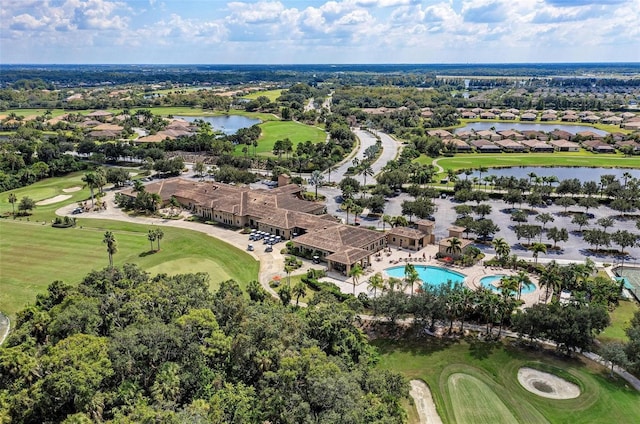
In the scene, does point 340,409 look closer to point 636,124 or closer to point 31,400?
point 31,400

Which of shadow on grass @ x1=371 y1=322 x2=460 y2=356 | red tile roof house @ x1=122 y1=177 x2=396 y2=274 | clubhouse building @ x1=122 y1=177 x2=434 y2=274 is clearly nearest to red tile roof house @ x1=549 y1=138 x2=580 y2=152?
clubhouse building @ x1=122 y1=177 x2=434 y2=274

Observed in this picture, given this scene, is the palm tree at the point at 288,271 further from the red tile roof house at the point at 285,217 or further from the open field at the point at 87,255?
the red tile roof house at the point at 285,217

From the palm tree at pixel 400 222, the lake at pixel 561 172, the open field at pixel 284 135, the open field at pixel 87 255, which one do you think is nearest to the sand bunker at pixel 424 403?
the open field at pixel 87 255

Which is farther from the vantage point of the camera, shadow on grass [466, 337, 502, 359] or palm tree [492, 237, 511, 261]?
palm tree [492, 237, 511, 261]

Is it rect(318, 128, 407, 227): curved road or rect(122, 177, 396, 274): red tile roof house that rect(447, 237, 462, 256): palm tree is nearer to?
rect(122, 177, 396, 274): red tile roof house

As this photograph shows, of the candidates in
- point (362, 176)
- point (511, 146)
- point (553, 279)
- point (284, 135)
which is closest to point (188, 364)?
point (553, 279)

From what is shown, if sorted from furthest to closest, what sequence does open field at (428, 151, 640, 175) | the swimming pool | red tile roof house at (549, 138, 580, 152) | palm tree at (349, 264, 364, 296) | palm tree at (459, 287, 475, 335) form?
red tile roof house at (549, 138, 580, 152) → open field at (428, 151, 640, 175) → the swimming pool → palm tree at (349, 264, 364, 296) → palm tree at (459, 287, 475, 335)
